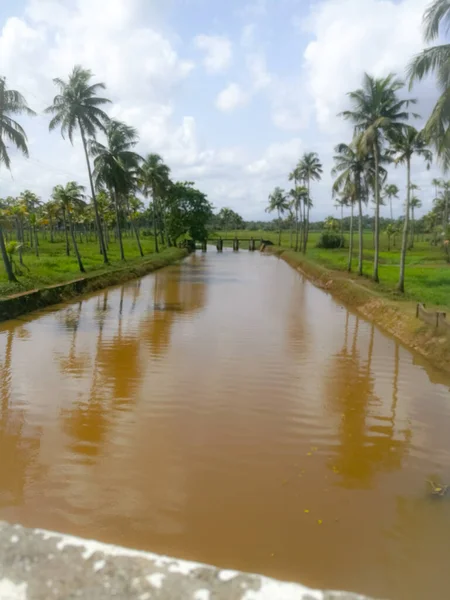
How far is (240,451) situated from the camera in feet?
21.2

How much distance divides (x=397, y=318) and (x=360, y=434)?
9.01m

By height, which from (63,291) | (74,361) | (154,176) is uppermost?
(154,176)

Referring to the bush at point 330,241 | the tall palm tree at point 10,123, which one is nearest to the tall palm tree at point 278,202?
the bush at point 330,241

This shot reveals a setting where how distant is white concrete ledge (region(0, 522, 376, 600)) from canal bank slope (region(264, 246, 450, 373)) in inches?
371

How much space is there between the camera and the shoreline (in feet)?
52.4

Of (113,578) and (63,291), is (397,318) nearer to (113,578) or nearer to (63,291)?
(63,291)

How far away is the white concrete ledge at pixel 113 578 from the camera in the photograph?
281cm

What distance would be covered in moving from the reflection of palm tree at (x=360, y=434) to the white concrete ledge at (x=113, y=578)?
124 inches

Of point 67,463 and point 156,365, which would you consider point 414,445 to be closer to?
point 67,463

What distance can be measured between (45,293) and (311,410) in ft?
45.2

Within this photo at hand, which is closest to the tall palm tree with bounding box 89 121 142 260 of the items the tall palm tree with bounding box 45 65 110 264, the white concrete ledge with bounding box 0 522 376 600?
the tall palm tree with bounding box 45 65 110 264

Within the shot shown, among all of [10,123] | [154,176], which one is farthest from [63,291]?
[154,176]

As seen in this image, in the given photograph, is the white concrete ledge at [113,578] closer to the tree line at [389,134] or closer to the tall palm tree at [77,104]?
the tree line at [389,134]

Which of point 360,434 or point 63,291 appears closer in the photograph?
point 360,434
